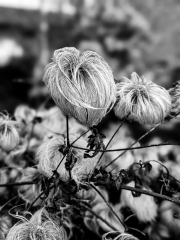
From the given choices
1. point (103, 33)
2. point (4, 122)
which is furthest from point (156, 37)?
point (4, 122)

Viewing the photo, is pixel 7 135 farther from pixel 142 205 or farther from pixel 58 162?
pixel 142 205

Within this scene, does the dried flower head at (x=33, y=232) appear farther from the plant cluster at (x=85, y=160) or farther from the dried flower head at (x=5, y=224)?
the dried flower head at (x=5, y=224)

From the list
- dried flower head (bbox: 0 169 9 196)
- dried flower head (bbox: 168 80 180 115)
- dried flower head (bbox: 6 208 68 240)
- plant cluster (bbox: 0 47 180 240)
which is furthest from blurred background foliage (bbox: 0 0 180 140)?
dried flower head (bbox: 6 208 68 240)

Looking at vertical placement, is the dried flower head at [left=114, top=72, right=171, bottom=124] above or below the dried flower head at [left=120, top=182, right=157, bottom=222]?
above

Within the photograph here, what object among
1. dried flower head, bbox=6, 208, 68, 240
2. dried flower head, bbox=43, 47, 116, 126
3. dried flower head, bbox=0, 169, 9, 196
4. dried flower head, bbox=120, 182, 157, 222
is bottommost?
dried flower head, bbox=6, 208, 68, 240

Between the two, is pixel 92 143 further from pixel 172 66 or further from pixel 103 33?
pixel 103 33

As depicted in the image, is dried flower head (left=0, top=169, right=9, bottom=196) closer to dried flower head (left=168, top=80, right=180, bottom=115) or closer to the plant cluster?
the plant cluster

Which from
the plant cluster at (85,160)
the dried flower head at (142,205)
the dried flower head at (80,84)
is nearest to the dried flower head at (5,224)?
the plant cluster at (85,160)
